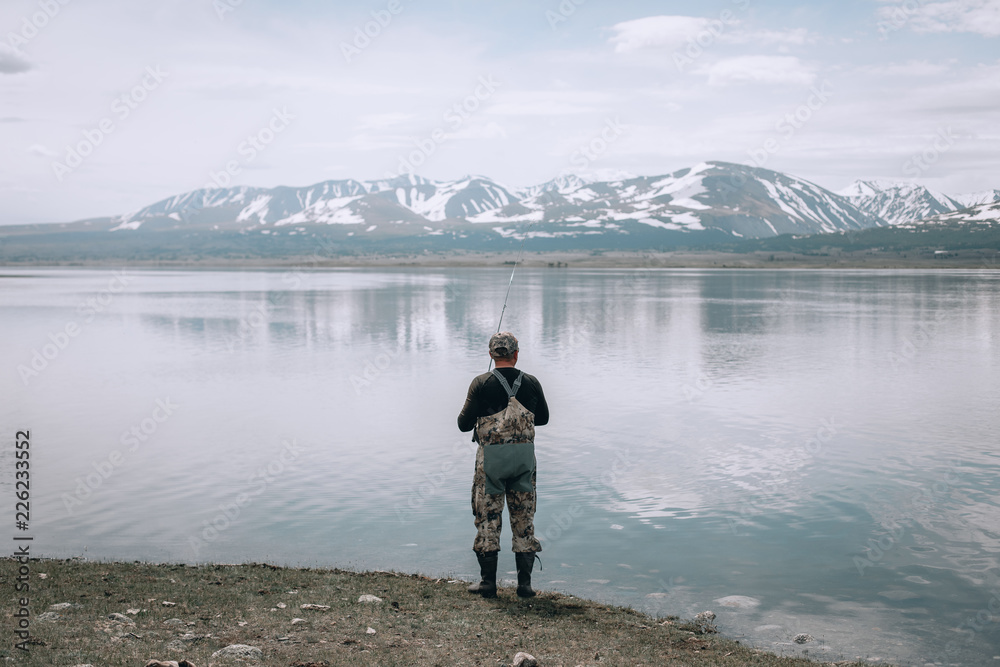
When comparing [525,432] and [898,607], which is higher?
[525,432]

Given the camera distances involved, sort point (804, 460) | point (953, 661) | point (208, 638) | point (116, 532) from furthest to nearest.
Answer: point (804, 460) < point (116, 532) < point (953, 661) < point (208, 638)

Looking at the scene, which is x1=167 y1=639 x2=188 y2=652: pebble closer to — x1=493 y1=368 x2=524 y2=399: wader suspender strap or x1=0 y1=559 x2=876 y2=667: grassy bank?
x1=0 y1=559 x2=876 y2=667: grassy bank

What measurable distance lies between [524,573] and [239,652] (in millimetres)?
3262

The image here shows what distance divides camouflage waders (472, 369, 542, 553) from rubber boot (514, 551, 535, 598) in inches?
4.1

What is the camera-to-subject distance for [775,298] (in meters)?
78.4

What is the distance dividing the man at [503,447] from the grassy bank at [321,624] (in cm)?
68

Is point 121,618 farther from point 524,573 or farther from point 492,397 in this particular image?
point 492,397

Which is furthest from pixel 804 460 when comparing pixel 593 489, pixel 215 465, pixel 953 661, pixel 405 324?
pixel 405 324

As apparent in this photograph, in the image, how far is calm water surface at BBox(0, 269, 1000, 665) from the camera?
34.6 feet

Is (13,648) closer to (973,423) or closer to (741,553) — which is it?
(741,553)

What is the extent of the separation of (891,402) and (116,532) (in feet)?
66.5

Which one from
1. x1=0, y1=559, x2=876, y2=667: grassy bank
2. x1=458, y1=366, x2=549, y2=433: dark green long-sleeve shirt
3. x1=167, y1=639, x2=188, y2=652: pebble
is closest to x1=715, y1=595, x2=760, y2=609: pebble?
x1=0, y1=559, x2=876, y2=667: grassy bank

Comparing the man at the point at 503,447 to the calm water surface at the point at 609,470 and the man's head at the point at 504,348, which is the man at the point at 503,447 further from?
the calm water surface at the point at 609,470

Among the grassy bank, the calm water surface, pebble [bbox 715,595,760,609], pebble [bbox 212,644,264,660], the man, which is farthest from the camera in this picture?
the calm water surface
